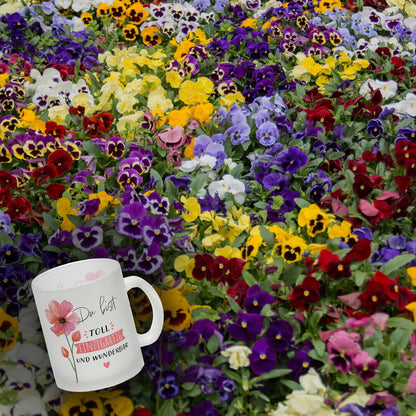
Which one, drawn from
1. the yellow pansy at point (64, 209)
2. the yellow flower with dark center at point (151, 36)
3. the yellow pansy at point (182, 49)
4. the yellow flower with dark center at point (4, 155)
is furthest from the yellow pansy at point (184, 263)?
the yellow flower with dark center at point (151, 36)

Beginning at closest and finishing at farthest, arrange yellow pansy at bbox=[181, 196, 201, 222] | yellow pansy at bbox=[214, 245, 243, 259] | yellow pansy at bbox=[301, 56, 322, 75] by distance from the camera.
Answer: yellow pansy at bbox=[214, 245, 243, 259]
yellow pansy at bbox=[181, 196, 201, 222]
yellow pansy at bbox=[301, 56, 322, 75]

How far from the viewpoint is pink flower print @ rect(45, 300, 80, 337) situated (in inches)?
58.9

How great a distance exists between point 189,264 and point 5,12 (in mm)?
3264

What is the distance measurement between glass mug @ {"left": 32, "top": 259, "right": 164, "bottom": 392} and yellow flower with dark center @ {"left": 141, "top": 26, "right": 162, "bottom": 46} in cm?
285

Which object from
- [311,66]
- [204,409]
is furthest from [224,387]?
[311,66]

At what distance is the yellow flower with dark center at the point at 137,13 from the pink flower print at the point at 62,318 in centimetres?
318

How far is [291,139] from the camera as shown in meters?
2.85

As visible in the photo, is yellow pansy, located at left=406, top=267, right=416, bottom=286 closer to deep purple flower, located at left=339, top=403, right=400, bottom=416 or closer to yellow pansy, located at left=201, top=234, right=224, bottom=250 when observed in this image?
deep purple flower, located at left=339, top=403, right=400, bottom=416

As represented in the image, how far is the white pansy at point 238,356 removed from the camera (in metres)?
1.66

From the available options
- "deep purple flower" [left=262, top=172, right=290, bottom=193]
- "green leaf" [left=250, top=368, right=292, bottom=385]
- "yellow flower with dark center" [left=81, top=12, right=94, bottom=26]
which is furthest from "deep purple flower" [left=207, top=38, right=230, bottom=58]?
"green leaf" [left=250, top=368, right=292, bottom=385]

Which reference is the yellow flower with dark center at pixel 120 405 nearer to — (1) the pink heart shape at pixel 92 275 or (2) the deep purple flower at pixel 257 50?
(1) the pink heart shape at pixel 92 275

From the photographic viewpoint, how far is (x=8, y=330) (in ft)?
5.97

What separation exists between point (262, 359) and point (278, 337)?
2.9 inches

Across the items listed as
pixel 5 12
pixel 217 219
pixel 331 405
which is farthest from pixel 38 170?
pixel 5 12
